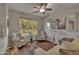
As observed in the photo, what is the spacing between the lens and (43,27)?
1952 mm

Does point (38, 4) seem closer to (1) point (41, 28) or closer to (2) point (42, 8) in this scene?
(2) point (42, 8)

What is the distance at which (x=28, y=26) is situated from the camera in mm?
1968

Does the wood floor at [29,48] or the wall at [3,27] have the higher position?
the wall at [3,27]

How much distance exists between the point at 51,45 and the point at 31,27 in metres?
0.43

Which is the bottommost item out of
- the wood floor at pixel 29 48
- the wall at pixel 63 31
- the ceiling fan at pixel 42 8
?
the wood floor at pixel 29 48

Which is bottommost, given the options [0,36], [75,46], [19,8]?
[75,46]

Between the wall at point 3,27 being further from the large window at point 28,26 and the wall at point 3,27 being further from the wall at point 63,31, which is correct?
the wall at point 63,31

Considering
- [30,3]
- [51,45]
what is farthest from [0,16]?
[51,45]

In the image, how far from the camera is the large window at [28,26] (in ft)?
6.37

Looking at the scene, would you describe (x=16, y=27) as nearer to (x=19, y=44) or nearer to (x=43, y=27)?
(x=19, y=44)

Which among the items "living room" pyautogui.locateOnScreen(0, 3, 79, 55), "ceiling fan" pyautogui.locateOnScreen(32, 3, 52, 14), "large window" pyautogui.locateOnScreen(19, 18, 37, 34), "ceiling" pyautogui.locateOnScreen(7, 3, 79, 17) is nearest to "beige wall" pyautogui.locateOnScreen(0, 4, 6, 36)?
"living room" pyautogui.locateOnScreen(0, 3, 79, 55)

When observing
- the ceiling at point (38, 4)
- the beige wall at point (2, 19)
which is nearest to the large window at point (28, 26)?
the ceiling at point (38, 4)

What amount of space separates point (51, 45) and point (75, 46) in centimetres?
37

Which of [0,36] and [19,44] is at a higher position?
[0,36]
